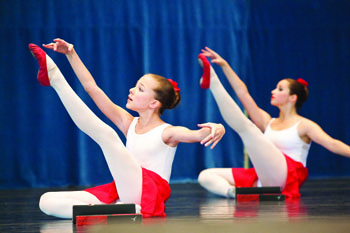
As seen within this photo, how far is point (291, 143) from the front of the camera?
3.37m

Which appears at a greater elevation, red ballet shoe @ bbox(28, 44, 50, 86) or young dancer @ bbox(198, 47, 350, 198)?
red ballet shoe @ bbox(28, 44, 50, 86)

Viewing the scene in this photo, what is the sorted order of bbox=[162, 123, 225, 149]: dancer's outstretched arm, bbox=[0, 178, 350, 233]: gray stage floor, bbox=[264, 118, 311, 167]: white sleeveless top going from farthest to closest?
bbox=[264, 118, 311, 167]: white sleeveless top → bbox=[162, 123, 225, 149]: dancer's outstretched arm → bbox=[0, 178, 350, 233]: gray stage floor

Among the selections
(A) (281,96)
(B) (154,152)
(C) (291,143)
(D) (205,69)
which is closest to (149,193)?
(B) (154,152)

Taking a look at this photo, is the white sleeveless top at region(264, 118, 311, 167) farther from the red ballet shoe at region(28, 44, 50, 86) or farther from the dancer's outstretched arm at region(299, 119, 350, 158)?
the red ballet shoe at region(28, 44, 50, 86)

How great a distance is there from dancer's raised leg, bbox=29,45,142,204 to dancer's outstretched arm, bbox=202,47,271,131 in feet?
3.66

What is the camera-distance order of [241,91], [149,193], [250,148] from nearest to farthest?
[149,193]
[250,148]
[241,91]

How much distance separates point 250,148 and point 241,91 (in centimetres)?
45

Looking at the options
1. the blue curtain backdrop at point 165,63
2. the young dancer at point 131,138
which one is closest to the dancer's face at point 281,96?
the young dancer at point 131,138

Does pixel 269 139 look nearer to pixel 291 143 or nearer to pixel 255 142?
pixel 291 143

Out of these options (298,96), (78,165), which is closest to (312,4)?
(298,96)

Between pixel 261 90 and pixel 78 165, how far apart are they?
1939 millimetres

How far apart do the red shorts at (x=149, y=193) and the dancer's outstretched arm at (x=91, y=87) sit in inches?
13.7

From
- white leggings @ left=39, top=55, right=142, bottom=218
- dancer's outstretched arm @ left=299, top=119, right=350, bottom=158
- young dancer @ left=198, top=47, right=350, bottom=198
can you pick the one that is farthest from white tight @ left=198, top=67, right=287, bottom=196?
white leggings @ left=39, top=55, right=142, bottom=218

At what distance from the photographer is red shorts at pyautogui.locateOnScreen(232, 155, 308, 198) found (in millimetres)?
3250
